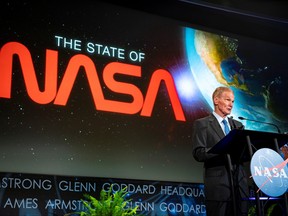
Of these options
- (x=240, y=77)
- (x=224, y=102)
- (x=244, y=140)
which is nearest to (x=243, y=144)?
(x=244, y=140)

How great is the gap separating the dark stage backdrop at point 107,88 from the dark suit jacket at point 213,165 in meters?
1.96

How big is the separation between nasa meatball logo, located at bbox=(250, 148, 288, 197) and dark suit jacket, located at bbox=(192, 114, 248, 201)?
29 cm

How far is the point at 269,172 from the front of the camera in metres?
3.12

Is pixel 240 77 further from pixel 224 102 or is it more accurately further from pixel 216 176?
pixel 216 176

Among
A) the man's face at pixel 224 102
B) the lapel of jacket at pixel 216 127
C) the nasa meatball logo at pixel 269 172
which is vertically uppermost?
the man's face at pixel 224 102

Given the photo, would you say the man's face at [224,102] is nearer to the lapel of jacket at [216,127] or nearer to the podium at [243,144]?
the lapel of jacket at [216,127]

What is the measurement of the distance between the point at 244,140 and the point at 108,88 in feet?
8.33

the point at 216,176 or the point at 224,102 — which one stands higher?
the point at 224,102

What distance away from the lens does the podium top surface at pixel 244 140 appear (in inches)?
120

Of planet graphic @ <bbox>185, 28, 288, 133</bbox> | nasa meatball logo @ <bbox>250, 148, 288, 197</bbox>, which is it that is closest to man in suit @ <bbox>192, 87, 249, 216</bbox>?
nasa meatball logo @ <bbox>250, 148, 288, 197</bbox>

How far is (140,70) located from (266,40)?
96.8 inches

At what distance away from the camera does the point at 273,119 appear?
6.63m

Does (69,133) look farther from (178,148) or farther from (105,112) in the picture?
(178,148)

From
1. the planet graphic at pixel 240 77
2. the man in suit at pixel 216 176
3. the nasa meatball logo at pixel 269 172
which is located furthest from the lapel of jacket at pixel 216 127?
the planet graphic at pixel 240 77
